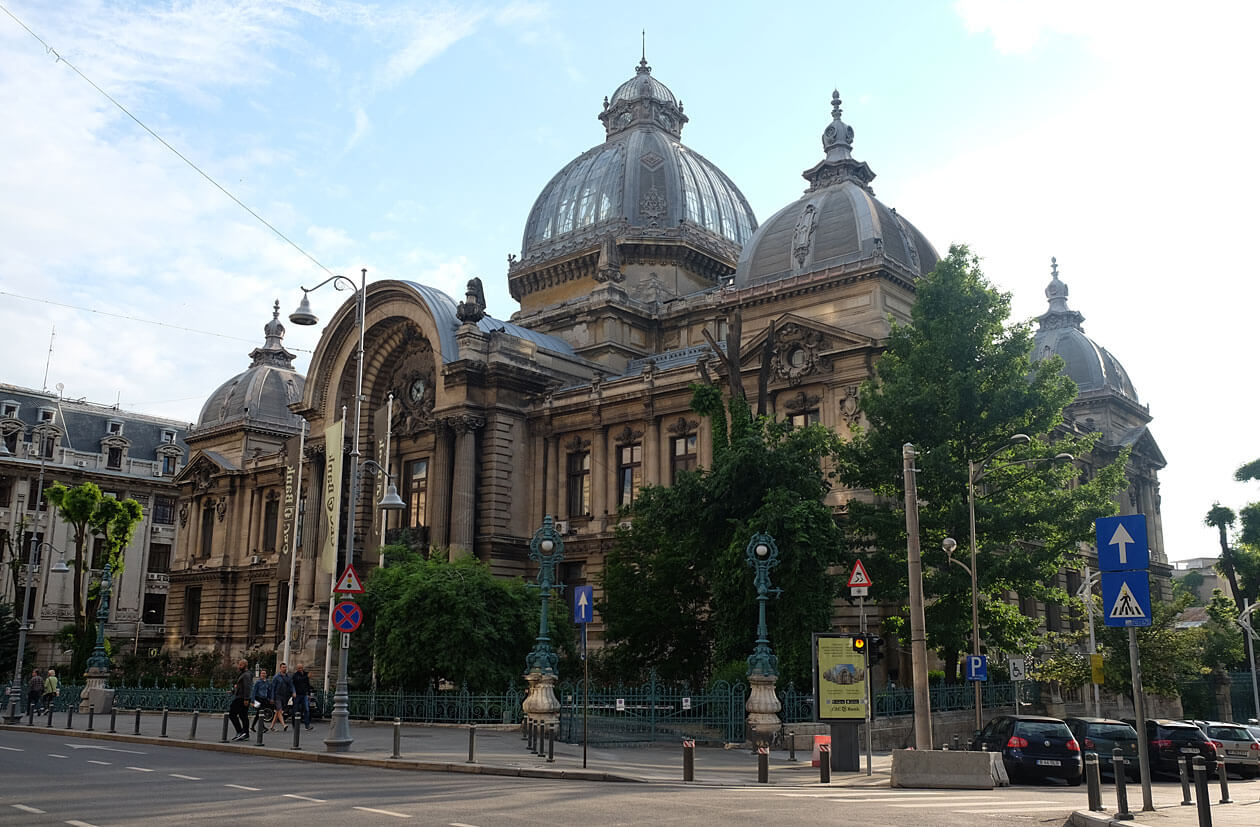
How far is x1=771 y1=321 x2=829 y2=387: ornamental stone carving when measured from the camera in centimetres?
3984

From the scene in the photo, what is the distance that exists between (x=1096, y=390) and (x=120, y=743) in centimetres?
5498

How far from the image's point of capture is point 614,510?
46.2 metres

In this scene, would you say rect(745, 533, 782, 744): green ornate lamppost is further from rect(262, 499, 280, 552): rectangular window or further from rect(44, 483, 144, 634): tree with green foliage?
rect(262, 499, 280, 552): rectangular window

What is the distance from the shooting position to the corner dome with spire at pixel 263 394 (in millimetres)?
72812

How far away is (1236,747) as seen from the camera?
87.9 feet

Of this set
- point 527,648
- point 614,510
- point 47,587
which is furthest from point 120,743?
point 47,587

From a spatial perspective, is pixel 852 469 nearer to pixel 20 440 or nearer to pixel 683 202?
pixel 683 202

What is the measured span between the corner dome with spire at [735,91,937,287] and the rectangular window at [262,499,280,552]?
34.0 m

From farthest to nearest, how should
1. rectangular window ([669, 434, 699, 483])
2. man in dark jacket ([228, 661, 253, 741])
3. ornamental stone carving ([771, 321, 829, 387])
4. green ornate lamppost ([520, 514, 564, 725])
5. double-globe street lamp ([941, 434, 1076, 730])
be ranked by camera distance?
rectangular window ([669, 434, 699, 483]) → ornamental stone carving ([771, 321, 829, 387]) → double-globe street lamp ([941, 434, 1076, 730]) → green ornate lamppost ([520, 514, 564, 725]) → man in dark jacket ([228, 661, 253, 741])

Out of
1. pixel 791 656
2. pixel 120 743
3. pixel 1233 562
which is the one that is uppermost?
pixel 1233 562

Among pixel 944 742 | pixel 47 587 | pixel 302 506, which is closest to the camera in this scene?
pixel 944 742

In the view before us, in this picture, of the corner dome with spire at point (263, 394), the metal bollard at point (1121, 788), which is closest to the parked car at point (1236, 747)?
the metal bollard at point (1121, 788)

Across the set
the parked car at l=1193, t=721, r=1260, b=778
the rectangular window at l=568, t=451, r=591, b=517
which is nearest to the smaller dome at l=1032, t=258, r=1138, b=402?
the rectangular window at l=568, t=451, r=591, b=517

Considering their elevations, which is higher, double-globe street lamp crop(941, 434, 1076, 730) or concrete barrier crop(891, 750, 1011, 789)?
double-globe street lamp crop(941, 434, 1076, 730)
